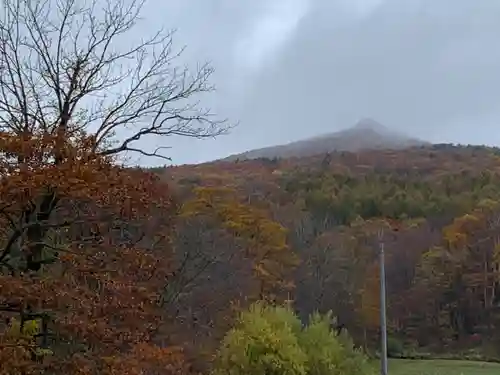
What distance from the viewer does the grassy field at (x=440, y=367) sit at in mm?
51375

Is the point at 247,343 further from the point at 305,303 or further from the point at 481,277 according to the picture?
the point at 481,277

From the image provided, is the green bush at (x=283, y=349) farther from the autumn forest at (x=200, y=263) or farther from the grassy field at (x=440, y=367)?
the grassy field at (x=440, y=367)

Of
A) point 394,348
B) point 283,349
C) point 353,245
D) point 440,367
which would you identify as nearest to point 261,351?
point 283,349

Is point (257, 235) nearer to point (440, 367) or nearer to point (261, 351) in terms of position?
point (440, 367)

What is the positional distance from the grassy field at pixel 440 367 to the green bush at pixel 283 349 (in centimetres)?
2647

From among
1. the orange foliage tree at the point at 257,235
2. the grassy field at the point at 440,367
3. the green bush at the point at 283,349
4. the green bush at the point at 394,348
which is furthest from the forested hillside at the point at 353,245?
the green bush at the point at 283,349

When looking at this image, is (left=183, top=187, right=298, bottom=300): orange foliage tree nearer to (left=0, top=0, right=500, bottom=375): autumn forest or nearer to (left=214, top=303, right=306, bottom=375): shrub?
(left=0, top=0, right=500, bottom=375): autumn forest

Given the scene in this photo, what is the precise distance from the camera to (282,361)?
24000mm

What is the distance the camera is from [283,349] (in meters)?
24.3

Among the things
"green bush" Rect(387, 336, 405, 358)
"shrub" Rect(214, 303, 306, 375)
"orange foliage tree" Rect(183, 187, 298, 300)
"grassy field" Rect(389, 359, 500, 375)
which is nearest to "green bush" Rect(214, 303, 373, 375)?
"shrub" Rect(214, 303, 306, 375)

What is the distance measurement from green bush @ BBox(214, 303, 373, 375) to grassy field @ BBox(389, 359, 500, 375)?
86.8 feet

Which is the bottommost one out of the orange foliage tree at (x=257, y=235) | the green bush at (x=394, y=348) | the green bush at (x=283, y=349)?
the green bush at (x=394, y=348)

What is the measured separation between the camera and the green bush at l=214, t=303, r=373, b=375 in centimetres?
2419

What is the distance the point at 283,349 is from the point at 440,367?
35.0 m
